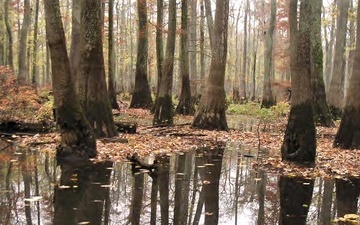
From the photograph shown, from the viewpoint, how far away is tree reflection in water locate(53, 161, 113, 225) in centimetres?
453

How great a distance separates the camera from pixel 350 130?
989cm

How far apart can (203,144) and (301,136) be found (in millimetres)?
3357

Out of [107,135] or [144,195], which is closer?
[144,195]

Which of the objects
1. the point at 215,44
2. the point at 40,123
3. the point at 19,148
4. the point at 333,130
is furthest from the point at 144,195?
the point at 333,130

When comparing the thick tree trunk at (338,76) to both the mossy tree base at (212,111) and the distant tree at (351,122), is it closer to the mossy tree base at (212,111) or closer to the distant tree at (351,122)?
the mossy tree base at (212,111)

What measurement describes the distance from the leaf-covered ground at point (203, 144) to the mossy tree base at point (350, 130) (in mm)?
296

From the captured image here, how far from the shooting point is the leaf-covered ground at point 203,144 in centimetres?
756

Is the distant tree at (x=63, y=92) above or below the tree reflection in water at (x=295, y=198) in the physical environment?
above

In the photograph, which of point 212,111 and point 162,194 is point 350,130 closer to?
point 212,111

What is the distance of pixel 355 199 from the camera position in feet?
18.5

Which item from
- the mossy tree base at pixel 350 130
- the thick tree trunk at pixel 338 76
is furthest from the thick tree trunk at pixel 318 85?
the mossy tree base at pixel 350 130

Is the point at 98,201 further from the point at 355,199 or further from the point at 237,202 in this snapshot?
the point at 355,199

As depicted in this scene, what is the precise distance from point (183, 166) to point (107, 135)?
311 cm

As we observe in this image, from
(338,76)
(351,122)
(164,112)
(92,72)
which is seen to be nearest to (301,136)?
(351,122)
